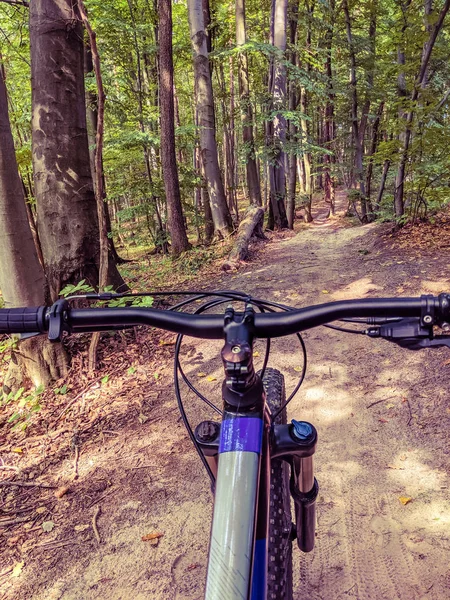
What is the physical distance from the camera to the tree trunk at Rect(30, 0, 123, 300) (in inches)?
170

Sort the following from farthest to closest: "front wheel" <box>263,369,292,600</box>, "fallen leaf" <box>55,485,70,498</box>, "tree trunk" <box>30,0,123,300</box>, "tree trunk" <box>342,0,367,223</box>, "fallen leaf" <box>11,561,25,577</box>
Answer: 1. "tree trunk" <box>342,0,367,223</box>
2. "tree trunk" <box>30,0,123,300</box>
3. "fallen leaf" <box>55,485,70,498</box>
4. "fallen leaf" <box>11,561,25,577</box>
5. "front wheel" <box>263,369,292,600</box>

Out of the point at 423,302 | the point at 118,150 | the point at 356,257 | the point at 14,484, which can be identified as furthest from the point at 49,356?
the point at 118,150

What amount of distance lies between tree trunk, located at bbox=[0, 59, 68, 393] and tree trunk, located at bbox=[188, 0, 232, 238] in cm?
689

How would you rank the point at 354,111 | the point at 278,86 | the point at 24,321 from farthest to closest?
1. the point at 354,111
2. the point at 278,86
3. the point at 24,321

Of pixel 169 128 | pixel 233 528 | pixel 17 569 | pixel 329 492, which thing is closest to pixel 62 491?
pixel 17 569

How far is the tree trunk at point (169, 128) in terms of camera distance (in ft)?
29.3

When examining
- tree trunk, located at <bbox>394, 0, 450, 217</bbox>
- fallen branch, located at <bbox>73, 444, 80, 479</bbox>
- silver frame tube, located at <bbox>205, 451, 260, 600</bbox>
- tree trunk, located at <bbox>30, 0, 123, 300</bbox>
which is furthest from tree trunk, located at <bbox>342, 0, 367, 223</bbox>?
silver frame tube, located at <bbox>205, 451, 260, 600</bbox>

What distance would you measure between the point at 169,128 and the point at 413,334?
943 cm

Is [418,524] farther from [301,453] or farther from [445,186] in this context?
[445,186]

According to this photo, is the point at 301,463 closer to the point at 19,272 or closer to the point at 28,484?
the point at 28,484

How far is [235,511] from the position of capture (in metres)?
0.98

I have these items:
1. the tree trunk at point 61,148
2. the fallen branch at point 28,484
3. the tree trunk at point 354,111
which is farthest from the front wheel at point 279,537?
the tree trunk at point 354,111

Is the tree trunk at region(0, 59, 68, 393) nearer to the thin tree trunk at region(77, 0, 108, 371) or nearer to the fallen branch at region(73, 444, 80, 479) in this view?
the thin tree trunk at region(77, 0, 108, 371)

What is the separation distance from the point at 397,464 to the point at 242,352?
2.50 metres
